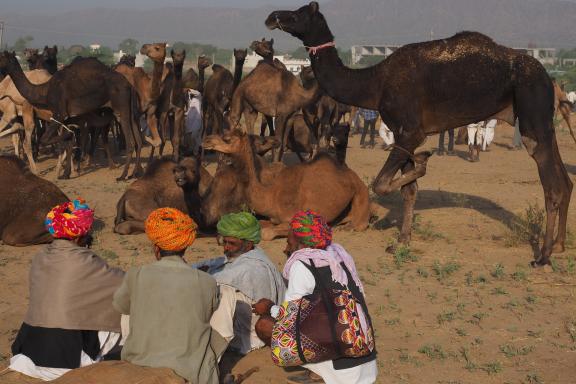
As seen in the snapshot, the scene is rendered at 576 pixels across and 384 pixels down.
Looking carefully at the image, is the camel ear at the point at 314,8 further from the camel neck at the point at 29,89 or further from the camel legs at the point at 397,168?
the camel neck at the point at 29,89

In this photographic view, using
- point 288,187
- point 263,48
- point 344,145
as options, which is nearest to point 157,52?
point 263,48

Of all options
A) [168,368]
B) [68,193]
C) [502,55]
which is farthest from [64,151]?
[168,368]

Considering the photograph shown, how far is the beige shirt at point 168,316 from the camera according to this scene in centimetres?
486

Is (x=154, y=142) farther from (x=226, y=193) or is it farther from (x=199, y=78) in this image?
(x=226, y=193)

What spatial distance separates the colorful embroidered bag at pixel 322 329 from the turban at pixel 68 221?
4.49ft

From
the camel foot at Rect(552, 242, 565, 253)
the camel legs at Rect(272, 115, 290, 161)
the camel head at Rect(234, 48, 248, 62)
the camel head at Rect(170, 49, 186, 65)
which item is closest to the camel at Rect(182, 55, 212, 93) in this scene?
the camel head at Rect(234, 48, 248, 62)

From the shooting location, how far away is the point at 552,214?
8.94 metres

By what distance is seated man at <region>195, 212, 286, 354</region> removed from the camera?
→ 595cm

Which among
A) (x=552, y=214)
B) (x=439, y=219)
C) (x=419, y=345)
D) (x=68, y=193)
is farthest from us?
(x=68, y=193)

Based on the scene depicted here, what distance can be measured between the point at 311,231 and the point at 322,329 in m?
0.64

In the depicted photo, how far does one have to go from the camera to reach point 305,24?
9.72m

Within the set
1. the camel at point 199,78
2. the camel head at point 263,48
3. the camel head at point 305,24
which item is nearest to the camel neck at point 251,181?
the camel head at point 305,24

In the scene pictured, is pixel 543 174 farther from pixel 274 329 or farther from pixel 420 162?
pixel 274 329

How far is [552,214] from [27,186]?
5.66m
